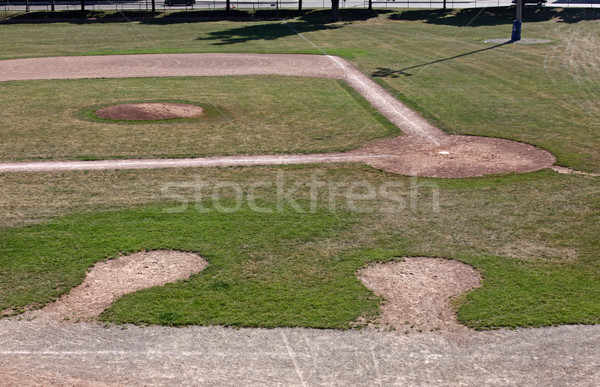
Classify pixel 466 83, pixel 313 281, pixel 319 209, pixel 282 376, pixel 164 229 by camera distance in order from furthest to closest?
pixel 466 83 → pixel 319 209 → pixel 164 229 → pixel 313 281 → pixel 282 376

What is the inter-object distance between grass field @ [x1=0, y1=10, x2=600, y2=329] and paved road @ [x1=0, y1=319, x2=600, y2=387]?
0.44m

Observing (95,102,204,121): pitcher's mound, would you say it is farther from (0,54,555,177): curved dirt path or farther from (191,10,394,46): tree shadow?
(191,10,394,46): tree shadow

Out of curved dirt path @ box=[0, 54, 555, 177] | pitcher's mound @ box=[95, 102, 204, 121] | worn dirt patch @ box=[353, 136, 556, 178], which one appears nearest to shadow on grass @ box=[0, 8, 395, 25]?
curved dirt path @ box=[0, 54, 555, 177]

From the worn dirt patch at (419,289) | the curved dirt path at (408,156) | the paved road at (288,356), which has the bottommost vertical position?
the paved road at (288,356)

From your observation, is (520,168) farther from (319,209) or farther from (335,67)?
(335,67)

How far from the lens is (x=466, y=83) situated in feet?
96.2

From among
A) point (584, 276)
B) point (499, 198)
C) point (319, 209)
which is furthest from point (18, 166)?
point (584, 276)

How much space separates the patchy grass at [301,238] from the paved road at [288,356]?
406 mm

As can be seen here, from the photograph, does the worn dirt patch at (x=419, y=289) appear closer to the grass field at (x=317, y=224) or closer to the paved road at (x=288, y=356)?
the grass field at (x=317, y=224)

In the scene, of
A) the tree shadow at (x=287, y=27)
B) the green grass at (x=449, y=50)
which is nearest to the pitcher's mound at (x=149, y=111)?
the green grass at (x=449, y=50)

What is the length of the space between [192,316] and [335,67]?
83.5 ft

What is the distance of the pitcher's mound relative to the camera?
23.6 meters

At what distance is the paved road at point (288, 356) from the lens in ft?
28.8

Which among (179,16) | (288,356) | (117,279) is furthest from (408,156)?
(179,16)
